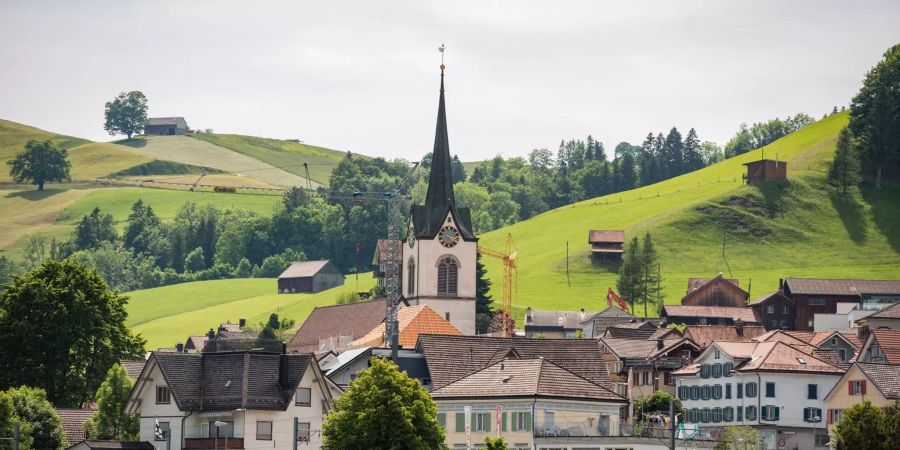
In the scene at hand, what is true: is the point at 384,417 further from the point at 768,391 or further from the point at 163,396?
the point at 768,391

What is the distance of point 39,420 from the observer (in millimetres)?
86250

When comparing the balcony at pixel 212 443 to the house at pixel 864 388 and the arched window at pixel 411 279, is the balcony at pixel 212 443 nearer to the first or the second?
the house at pixel 864 388

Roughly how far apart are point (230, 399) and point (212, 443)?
221cm

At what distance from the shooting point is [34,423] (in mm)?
85188

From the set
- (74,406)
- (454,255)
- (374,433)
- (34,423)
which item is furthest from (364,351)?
(454,255)

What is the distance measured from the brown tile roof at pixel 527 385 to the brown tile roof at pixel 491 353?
4409 mm

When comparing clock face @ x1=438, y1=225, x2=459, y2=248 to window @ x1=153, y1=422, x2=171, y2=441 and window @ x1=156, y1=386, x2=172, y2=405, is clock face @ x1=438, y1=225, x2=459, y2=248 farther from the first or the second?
window @ x1=153, y1=422, x2=171, y2=441

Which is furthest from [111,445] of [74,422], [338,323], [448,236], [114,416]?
[338,323]

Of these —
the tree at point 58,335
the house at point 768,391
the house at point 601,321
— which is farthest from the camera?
the house at point 601,321

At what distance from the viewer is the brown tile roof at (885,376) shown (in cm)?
9738

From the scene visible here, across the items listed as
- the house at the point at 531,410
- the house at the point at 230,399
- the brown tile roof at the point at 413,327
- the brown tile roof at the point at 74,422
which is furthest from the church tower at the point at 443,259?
Result: the house at the point at 230,399

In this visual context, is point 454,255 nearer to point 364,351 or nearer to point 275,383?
point 364,351

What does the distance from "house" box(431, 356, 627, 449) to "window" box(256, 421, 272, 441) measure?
829 cm

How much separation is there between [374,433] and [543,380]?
1431 cm
